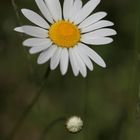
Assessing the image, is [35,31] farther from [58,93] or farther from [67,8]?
[58,93]

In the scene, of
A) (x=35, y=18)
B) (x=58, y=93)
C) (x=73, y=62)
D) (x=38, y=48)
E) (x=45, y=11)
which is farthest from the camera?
(x=58, y=93)

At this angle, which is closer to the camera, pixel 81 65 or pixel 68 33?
pixel 81 65

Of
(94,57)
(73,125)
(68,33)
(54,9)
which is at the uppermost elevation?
(54,9)

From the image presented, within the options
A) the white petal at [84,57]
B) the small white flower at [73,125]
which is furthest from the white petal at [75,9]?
the small white flower at [73,125]

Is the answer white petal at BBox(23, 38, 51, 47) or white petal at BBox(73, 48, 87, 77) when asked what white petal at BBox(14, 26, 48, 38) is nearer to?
white petal at BBox(23, 38, 51, 47)

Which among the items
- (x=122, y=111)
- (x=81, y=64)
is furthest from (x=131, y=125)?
(x=81, y=64)

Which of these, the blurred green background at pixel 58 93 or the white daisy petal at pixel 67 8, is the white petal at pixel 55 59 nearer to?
the white daisy petal at pixel 67 8

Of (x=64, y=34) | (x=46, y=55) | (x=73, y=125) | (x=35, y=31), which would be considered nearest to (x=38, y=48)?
(x=46, y=55)

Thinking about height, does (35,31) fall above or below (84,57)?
above

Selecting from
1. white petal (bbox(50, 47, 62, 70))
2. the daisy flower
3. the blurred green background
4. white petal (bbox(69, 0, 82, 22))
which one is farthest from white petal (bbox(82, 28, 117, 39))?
the blurred green background
